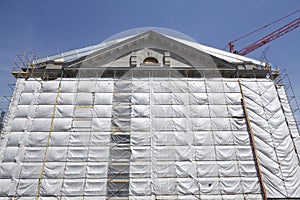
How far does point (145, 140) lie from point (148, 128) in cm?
102

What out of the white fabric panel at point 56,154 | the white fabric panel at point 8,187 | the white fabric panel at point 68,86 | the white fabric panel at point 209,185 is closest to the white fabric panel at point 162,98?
the white fabric panel at point 209,185

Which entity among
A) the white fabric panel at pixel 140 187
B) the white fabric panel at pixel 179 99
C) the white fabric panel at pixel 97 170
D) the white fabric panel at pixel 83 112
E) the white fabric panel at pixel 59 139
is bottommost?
the white fabric panel at pixel 140 187

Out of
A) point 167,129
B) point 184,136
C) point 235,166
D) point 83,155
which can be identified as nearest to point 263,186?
point 235,166

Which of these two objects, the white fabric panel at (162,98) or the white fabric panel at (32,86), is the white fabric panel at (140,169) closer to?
the white fabric panel at (162,98)

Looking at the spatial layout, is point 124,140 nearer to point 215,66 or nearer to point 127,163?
point 127,163

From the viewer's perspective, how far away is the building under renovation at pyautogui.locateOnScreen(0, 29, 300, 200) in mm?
17094

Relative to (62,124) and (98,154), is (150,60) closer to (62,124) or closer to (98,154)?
(62,124)

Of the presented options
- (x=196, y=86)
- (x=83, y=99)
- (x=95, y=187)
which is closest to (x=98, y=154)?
(x=95, y=187)

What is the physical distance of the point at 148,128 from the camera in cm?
1906

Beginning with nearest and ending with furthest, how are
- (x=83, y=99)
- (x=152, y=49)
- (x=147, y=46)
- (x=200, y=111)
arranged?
(x=200, y=111)
(x=83, y=99)
(x=152, y=49)
(x=147, y=46)


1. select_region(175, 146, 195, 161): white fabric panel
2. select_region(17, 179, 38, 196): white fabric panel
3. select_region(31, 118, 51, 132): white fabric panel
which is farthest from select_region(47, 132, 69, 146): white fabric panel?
select_region(175, 146, 195, 161): white fabric panel

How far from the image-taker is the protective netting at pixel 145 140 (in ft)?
55.8

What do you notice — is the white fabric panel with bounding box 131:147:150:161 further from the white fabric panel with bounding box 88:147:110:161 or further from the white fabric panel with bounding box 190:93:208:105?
the white fabric panel with bounding box 190:93:208:105

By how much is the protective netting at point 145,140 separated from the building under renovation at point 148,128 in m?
0.07
